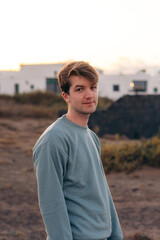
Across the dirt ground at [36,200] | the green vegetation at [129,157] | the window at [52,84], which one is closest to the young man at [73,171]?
the dirt ground at [36,200]

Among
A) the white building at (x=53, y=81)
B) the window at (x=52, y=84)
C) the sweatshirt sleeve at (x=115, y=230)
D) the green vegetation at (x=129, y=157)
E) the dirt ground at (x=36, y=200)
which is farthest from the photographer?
the white building at (x=53, y=81)

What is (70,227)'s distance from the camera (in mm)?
1668

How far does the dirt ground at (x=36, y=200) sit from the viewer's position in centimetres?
426

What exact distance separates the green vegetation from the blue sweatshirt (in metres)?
5.32

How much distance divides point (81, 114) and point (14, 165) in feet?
21.2

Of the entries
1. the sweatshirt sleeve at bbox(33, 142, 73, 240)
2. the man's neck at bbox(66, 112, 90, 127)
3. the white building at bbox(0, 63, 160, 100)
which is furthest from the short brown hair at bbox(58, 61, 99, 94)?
the white building at bbox(0, 63, 160, 100)

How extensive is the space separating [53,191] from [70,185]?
12 cm

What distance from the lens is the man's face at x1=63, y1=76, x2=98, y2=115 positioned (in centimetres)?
182

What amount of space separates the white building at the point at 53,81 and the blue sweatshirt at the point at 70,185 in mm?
32678

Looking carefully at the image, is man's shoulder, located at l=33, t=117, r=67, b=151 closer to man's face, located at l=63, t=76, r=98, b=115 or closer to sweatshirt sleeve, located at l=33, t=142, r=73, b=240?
sweatshirt sleeve, located at l=33, t=142, r=73, b=240

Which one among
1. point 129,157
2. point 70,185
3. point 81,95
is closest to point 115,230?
point 70,185

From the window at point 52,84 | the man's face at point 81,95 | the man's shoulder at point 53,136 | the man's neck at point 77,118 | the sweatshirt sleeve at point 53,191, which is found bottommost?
the window at point 52,84

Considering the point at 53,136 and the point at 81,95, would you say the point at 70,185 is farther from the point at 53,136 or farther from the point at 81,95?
the point at 81,95

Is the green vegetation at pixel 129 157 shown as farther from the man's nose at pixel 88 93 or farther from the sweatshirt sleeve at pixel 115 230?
the man's nose at pixel 88 93
